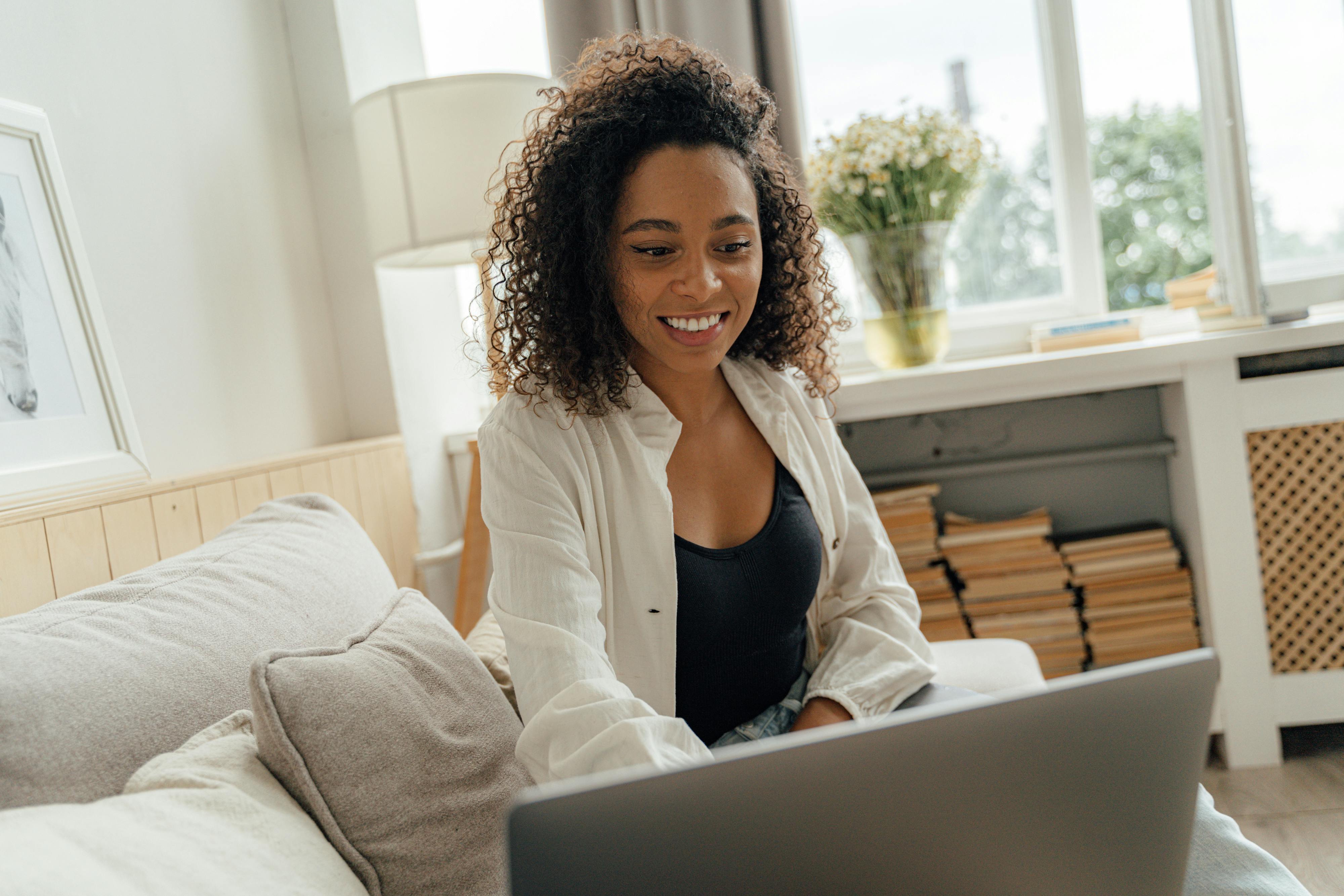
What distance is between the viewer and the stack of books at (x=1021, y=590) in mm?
1983

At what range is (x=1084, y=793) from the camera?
17.9 inches

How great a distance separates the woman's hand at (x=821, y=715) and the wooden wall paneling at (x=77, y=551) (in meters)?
0.84

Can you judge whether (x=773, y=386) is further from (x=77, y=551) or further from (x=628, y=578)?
(x=77, y=551)

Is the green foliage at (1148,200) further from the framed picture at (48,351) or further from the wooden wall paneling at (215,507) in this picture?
the framed picture at (48,351)

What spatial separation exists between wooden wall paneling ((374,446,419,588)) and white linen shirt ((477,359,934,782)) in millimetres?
931

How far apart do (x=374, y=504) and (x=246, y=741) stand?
1.13 meters

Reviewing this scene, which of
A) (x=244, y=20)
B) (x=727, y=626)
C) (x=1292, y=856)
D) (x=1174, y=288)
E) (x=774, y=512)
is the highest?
(x=244, y=20)

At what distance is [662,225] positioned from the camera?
1.05 metres

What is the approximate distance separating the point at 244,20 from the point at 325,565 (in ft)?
4.31

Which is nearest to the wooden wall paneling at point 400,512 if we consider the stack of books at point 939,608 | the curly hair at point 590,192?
the curly hair at point 590,192

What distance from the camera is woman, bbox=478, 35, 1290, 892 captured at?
102 centimetres

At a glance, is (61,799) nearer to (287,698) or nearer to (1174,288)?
(287,698)

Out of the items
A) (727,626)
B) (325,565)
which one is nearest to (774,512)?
(727,626)

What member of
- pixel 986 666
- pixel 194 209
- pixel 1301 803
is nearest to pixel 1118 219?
pixel 1301 803
